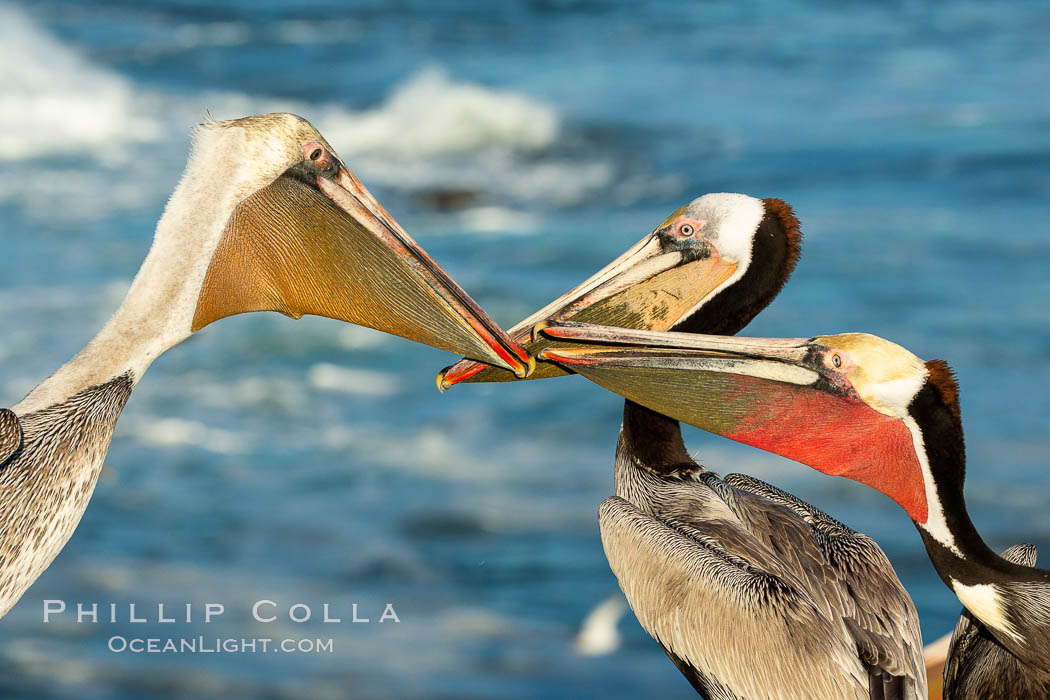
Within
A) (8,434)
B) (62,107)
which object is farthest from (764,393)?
(62,107)

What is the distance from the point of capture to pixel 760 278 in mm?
3947

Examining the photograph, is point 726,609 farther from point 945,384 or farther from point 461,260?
point 461,260

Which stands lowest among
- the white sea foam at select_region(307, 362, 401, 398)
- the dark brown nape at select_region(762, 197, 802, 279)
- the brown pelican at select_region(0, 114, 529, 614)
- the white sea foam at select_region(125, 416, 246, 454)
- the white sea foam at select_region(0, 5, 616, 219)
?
the brown pelican at select_region(0, 114, 529, 614)

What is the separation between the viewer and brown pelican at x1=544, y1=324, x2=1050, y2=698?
3.04 meters

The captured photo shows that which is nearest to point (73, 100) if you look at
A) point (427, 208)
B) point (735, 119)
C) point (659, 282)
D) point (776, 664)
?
point (427, 208)

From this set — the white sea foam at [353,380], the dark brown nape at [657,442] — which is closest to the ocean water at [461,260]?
the white sea foam at [353,380]

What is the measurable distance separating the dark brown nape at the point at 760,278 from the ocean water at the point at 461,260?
2533 millimetres

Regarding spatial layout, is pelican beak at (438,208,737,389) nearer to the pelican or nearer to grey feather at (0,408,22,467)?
the pelican

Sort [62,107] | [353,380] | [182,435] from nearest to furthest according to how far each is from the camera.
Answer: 1. [182,435]
2. [353,380]
3. [62,107]

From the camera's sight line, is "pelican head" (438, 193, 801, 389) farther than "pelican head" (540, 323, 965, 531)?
Yes

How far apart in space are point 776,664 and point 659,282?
124 cm

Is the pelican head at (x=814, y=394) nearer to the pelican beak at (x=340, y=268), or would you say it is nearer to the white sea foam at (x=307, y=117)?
the pelican beak at (x=340, y=268)

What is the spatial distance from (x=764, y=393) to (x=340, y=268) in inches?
42.8

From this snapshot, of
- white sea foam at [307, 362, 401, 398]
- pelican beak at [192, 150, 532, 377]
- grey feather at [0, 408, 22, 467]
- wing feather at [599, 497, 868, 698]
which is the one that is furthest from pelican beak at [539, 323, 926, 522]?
white sea foam at [307, 362, 401, 398]
